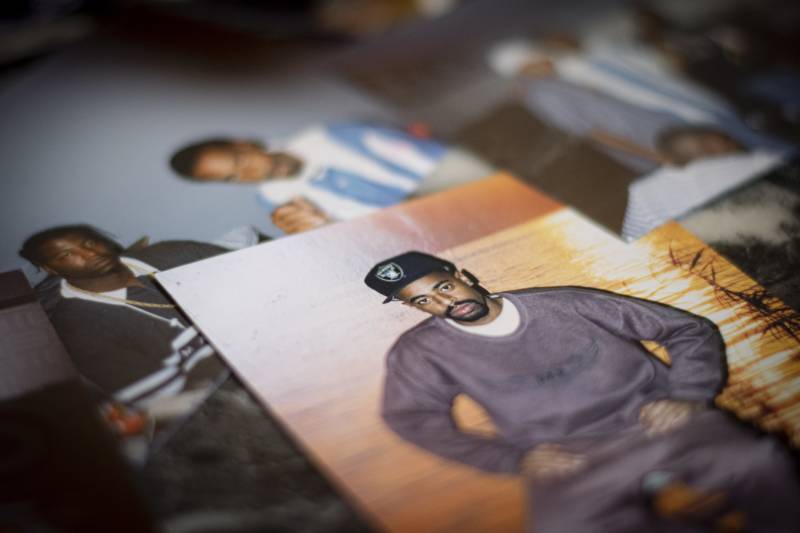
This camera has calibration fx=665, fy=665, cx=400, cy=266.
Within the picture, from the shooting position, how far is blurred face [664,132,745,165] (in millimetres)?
1087

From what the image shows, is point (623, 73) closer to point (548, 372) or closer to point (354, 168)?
point (354, 168)

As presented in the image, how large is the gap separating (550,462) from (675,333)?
0.80 ft

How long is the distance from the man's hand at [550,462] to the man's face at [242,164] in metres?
0.58

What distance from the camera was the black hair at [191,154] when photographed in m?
1.01

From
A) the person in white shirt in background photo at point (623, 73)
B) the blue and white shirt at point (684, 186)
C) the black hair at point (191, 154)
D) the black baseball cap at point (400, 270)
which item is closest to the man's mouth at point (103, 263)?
the black hair at point (191, 154)

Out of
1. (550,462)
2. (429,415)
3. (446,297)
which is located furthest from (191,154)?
(550,462)

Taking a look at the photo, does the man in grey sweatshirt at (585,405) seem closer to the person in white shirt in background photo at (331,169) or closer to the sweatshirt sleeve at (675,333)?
the sweatshirt sleeve at (675,333)

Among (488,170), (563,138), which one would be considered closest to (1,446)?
(488,170)

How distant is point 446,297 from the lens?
2.58 feet

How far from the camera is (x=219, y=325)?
745 mm

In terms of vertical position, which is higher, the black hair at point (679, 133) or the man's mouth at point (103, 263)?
the black hair at point (679, 133)

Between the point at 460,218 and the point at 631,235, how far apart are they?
0.24m

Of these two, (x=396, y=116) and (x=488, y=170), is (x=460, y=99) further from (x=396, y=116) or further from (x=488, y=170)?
(x=488, y=170)

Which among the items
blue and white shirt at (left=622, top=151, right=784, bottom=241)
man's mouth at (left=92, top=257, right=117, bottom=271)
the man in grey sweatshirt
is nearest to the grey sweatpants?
the man in grey sweatshirt
